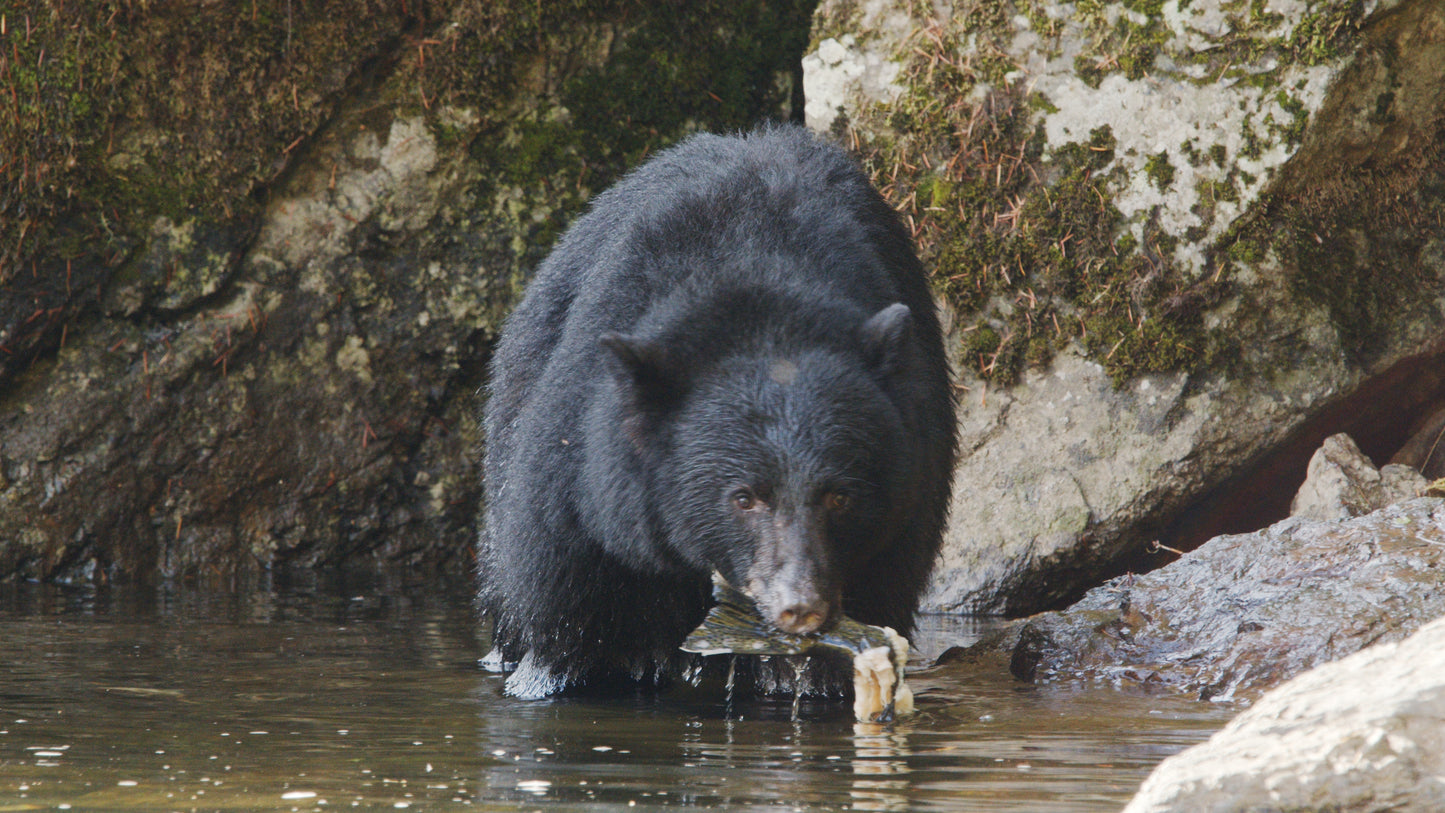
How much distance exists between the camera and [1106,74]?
778 cm

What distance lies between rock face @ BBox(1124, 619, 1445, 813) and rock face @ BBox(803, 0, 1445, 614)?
449 centimetres

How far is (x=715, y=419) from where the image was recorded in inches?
180

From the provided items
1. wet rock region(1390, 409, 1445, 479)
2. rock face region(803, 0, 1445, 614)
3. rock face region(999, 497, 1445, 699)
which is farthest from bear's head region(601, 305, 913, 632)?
wet rock region(1390, 409, 1445, 479)

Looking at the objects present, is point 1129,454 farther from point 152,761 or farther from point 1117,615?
point 152,761

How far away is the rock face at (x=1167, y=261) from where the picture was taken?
7.43 m

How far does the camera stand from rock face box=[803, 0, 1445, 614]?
743 centimetres

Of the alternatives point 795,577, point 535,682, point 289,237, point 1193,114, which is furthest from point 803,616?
point 289,237

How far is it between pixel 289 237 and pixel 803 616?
223 inches

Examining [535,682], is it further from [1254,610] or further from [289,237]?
[289,237]

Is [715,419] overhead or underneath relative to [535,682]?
overhead

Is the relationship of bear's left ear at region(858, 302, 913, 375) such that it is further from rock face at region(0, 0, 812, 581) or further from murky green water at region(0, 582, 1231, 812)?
rock face at region(0, 0, 812, 581)

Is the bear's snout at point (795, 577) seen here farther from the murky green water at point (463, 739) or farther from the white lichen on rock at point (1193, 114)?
the white lichen on rock at point (1193, 114)

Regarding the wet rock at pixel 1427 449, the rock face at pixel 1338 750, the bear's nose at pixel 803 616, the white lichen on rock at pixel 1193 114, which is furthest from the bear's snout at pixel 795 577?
the wet rock at pixel 1427 449

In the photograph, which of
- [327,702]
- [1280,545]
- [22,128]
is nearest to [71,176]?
[22,128]
